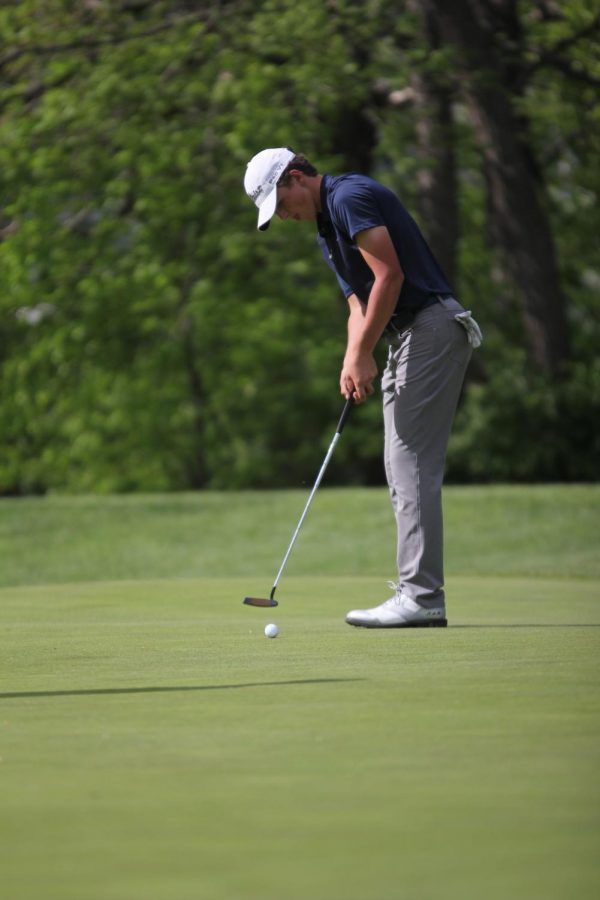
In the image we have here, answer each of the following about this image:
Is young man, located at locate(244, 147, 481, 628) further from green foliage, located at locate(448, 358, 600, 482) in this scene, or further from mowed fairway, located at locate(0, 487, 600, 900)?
green foliage, located at locate(448, 358, 600, 482)

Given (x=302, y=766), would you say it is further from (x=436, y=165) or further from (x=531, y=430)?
(x=436, y=165)

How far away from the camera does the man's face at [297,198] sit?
624 centimetres

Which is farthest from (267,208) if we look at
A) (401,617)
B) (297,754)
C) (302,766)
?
(302,766)

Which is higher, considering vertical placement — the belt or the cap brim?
the cap brim

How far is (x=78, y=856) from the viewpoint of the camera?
2.47m

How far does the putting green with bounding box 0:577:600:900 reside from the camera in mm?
2350

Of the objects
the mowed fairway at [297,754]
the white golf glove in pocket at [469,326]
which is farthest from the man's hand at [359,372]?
the mowed fairway at [297,754]

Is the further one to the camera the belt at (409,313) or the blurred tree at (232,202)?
the blurred tree at (232,202)

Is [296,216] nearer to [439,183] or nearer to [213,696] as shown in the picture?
[213,696]

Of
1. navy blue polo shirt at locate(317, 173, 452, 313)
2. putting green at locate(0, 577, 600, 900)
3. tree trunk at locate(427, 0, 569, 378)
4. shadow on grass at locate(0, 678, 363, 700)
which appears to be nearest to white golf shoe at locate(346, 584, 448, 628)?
putting green at locate(0, 577, 600, 900)

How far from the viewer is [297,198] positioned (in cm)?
625

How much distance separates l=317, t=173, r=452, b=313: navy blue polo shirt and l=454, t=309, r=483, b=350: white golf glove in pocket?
0.11 m

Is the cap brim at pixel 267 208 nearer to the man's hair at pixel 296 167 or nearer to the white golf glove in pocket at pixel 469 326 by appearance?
the man's hair at pixel 296 167

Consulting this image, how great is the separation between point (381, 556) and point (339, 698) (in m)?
10.1
